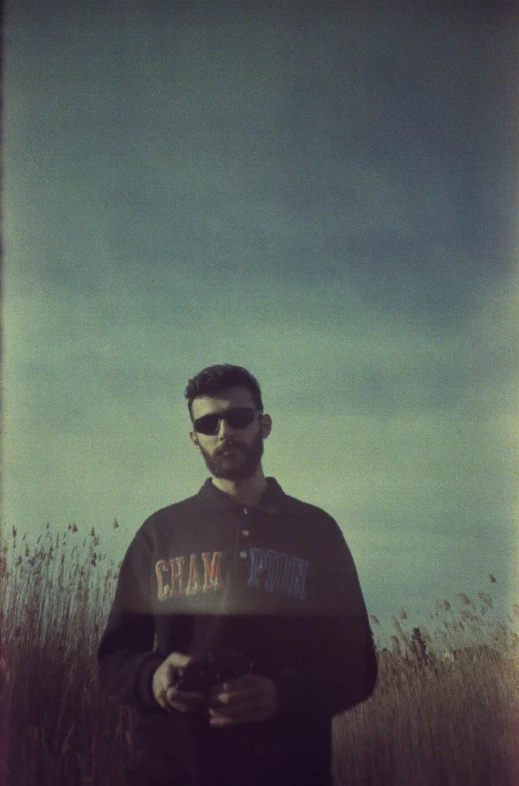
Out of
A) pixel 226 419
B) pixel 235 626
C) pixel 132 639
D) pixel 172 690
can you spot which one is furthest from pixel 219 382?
pixel 172 690

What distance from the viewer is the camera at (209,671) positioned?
2.61 metres

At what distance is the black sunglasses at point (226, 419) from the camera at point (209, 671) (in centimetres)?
93

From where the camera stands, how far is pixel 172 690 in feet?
8.61

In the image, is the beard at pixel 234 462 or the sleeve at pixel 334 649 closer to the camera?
the sleeve at pixel 334 649

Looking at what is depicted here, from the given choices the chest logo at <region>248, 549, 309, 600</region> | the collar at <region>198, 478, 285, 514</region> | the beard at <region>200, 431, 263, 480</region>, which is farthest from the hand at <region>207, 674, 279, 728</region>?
the beard at <region>200, 431, 263, 480</region>

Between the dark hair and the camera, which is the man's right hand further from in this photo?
the dark hair

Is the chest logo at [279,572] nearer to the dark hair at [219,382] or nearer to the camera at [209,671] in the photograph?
the camera at [209,671]

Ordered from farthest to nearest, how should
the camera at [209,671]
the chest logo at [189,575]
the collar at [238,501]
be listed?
the collar at [238,501], the chest logo at [189,575], the camera at [209,671]

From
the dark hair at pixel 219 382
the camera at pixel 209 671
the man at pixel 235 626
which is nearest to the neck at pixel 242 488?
the man at pixel 235 626

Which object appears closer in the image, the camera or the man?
the camera

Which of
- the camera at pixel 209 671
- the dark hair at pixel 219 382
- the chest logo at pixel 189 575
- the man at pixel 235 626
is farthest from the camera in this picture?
the dark hair at pixel 219 382

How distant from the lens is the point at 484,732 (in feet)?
11.9

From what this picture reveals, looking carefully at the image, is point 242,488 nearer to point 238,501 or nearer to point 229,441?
point 238,501

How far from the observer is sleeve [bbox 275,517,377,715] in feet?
9.02
